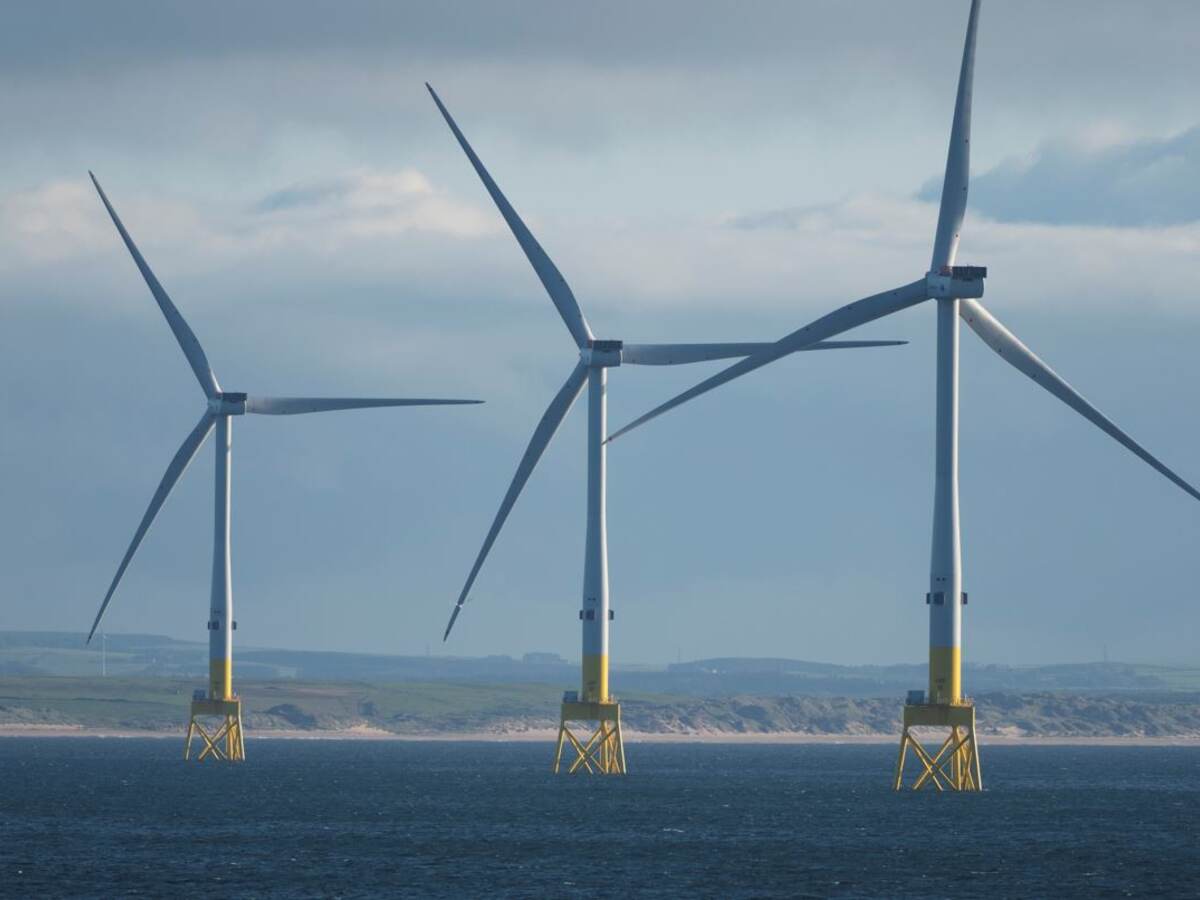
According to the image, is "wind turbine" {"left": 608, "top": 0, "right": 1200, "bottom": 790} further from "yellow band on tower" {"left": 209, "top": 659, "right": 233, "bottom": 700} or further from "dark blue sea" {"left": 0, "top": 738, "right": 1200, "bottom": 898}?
"yellow band on tower" {"left": 209, "top": 659, "right": 233, "bottom": 700}

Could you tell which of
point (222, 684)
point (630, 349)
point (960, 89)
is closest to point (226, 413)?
point (222, 684)

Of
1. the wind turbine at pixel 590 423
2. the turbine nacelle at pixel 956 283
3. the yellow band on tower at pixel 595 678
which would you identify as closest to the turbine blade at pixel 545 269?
the wind turbine at pixel 590 423

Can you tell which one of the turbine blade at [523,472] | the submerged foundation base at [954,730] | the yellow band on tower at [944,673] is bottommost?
the submerged foundation base at [954,730]

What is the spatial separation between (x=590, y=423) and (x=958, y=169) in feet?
132

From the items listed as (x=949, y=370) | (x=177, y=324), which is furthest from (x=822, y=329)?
(x=177, y=324)

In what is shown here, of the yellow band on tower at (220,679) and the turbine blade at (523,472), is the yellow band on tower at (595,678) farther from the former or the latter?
the yellow band on tower at (220,679)

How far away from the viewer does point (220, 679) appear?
193375 millimetres

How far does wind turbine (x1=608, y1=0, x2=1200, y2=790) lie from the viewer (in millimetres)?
130500

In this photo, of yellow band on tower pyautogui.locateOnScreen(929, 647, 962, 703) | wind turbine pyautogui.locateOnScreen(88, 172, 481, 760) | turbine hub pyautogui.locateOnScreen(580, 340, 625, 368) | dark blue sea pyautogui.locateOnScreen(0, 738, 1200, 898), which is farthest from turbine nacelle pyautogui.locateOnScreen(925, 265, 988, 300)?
wind turbine pyautogui.locateOnScreen(88, 172, 481, 760)

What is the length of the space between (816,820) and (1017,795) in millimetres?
40067

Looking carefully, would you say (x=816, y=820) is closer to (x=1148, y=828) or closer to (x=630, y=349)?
(x=1148, y=828)

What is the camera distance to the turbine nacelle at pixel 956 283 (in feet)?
445

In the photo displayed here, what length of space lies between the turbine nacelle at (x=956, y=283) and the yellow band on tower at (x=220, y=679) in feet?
248

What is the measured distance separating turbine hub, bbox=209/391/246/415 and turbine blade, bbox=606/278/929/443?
60552mm
